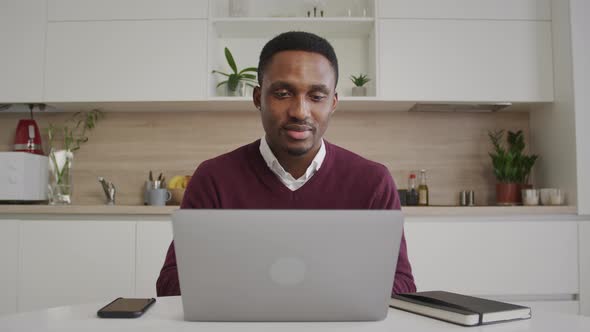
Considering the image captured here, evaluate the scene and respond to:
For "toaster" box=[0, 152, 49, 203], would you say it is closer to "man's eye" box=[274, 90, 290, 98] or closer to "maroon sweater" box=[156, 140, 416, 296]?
"maroon sweater" box=[156, 140, 416, 296]

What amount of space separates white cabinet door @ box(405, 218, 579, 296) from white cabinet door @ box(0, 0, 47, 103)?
2.11m

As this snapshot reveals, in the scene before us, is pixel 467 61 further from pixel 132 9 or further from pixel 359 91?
pixel 132 9

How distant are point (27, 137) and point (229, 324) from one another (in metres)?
2.72

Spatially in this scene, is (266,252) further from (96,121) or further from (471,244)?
(96,121)

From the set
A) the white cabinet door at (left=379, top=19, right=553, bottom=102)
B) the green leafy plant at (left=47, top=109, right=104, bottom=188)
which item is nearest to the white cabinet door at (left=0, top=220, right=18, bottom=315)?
the green leafy plant at (left=47, top=109, right=104, bottom=188)

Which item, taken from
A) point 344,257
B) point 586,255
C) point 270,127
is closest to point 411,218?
point 586,255

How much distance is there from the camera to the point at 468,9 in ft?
9.11

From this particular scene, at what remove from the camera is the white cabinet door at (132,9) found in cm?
279

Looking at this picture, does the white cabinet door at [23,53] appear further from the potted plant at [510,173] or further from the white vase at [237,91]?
the potted plant at [510,173]

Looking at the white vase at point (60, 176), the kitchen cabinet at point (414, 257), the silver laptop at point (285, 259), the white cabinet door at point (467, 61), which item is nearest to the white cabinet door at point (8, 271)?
the kitchen cabinet at point (414, 257)

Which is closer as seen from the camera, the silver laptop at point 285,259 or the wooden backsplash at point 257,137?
the silver laptop at point 285,259

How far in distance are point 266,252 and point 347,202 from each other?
76cm

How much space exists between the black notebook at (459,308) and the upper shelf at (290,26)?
2147 millimetres

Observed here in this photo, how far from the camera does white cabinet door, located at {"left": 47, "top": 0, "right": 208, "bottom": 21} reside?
9.16ft
